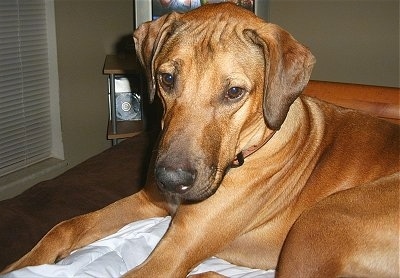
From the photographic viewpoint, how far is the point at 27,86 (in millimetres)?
5109

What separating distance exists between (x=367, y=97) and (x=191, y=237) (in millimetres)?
1840

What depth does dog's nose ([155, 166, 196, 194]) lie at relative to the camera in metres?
1.88

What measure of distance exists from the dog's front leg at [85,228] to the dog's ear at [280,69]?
1.01 meters

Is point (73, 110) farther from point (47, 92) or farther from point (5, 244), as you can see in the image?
point (5, 244)

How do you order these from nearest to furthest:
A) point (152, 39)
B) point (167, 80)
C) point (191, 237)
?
point (167, 80) < point (191, 237) < point (152, 39)

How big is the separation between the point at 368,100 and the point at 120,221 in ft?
6.21

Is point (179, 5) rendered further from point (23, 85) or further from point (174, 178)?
point (174, 178)

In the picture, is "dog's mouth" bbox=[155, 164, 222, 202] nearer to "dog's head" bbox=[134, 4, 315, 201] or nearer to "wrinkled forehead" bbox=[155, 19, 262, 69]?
"dog's head" bbox=[134, 4, 315, 201]

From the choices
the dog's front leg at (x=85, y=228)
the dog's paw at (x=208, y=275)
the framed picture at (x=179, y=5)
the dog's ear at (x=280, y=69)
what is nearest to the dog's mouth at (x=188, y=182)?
the dog's ear at (x=280, y=69)

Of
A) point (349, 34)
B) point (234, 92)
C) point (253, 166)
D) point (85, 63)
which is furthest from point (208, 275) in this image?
point (349, 34)

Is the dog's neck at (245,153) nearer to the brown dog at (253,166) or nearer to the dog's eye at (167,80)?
the brown dog at (253,166)

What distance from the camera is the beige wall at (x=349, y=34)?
533 cm

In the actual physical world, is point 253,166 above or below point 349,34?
below

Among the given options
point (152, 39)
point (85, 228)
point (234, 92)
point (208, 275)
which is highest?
point (152, 39)
